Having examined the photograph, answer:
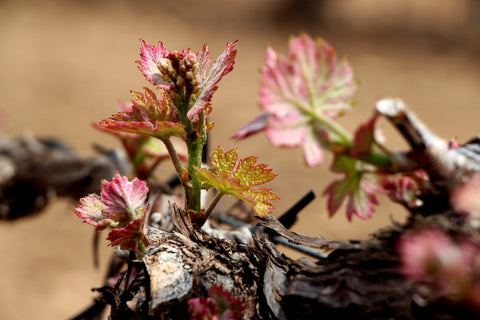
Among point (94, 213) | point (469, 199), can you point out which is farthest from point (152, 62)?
point (469, 199)

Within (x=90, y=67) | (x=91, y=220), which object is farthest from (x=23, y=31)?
(x=91, y=220)

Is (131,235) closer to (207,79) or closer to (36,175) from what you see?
(207,79)

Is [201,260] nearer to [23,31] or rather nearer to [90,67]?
[90,67]

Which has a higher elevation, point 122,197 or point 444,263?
point 122,197

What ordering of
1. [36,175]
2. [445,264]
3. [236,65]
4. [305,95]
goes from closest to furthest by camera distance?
[445,264], [305,95], [36,175], [236,65]

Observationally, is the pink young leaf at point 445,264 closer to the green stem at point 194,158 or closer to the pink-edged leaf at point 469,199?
the pink-edged leaf at point 469,199

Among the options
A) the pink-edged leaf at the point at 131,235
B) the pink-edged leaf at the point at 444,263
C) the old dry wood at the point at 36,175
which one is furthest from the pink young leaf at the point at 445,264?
the old dry wood at the point at 36,175
